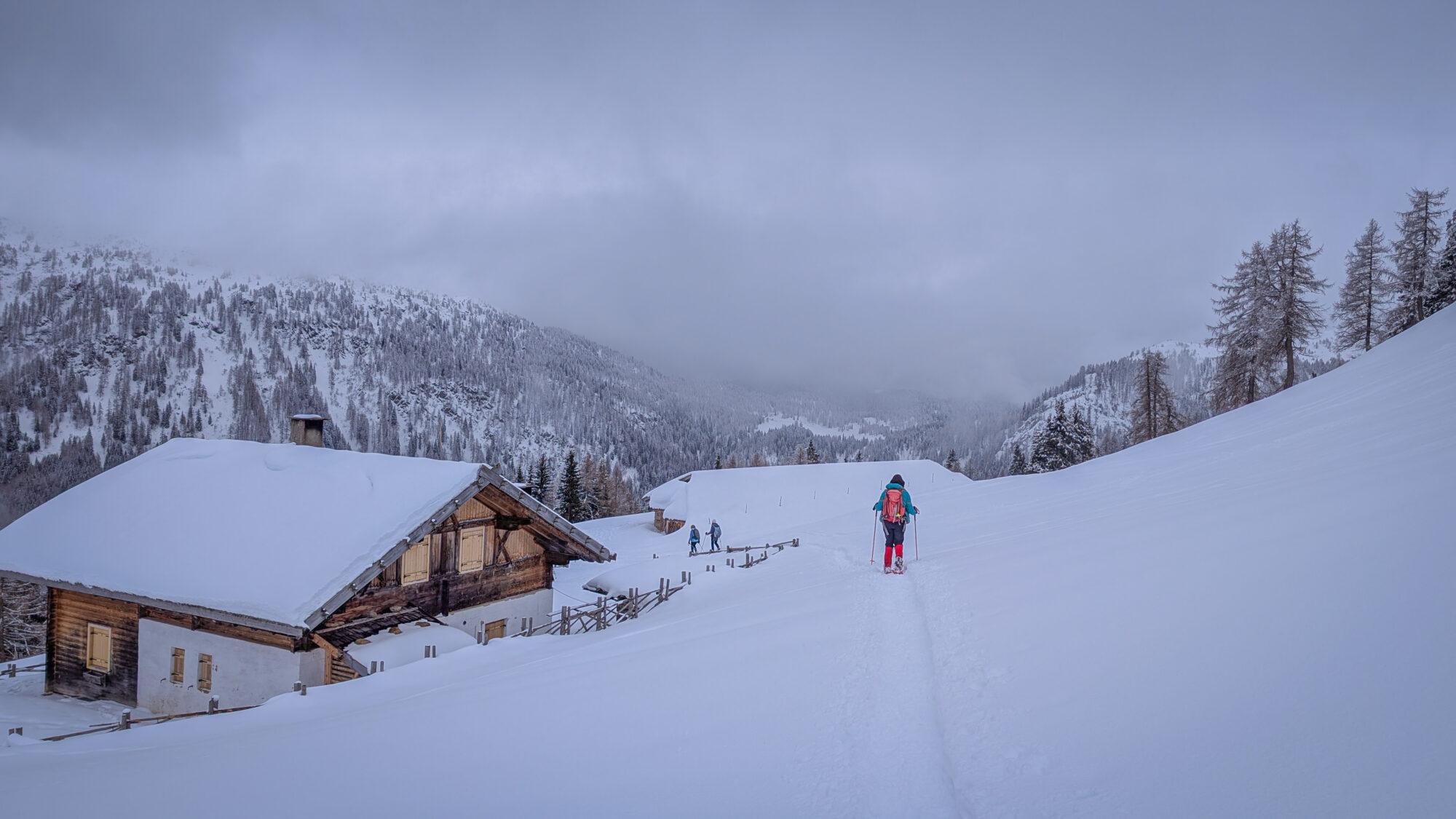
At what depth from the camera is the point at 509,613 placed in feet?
62.5

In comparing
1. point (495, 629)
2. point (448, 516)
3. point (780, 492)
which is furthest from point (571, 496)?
point (448, 516)

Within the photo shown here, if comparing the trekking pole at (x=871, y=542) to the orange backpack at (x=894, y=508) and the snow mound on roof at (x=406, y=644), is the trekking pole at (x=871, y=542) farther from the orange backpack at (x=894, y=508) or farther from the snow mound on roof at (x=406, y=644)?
the snow mound on roof at (x=406, y=644)

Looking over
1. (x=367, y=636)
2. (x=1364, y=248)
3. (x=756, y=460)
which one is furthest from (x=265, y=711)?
(x=756, y=460)

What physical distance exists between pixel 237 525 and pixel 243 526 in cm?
21

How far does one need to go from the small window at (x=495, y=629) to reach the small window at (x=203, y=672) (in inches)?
246

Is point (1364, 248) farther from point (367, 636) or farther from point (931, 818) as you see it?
point (367, 636)

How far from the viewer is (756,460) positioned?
11881 cm

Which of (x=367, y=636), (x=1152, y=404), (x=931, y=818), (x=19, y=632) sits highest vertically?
(x=1152, y=404)

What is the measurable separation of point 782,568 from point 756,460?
102045 mm

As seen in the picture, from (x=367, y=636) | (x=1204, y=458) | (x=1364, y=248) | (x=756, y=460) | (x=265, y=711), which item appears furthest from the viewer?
(x=756, y=460)

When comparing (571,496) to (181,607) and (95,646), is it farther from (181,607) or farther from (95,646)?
(181,607)

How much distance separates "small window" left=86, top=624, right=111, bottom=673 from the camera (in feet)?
53.9

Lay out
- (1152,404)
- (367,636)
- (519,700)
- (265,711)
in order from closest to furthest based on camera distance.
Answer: (519,700), (265,711), (367,636), (1152,404)

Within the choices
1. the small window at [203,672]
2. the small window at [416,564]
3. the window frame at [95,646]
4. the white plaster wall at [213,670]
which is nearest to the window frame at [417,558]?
the small window at [416,564]
